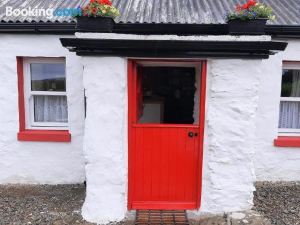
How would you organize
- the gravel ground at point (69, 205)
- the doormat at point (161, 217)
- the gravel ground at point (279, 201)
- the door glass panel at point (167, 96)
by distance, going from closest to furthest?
the doormat at point (161, 217) < the gravel ground at point (69, 205) < the gravel ground at point (279, 201) < the door glass panel at point (167, 96)

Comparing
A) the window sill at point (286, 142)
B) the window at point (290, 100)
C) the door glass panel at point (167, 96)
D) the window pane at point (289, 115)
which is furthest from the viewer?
the window pane at point (289, 115)

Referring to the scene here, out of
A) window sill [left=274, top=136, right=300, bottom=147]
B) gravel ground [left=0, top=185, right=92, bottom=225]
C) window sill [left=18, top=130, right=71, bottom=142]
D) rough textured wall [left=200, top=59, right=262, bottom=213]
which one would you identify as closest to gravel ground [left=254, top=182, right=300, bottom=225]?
rough textured wall [left=200, top=59, right=262, bottom=213]

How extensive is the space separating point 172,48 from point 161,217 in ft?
8.14

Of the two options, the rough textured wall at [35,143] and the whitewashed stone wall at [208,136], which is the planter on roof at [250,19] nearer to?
the whitewashed stone wall at [208,136]

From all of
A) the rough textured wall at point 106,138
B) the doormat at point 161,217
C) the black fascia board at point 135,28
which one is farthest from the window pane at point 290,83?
the rough textured wall at point 106,138

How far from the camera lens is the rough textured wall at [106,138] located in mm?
4602

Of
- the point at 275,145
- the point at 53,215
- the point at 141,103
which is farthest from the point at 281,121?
the point at 53,215

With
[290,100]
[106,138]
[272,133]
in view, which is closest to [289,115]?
[290,100]

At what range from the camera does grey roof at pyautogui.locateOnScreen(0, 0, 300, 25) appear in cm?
595

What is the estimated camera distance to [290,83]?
6.50 metres

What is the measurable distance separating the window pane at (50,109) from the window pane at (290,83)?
4437 millimetres

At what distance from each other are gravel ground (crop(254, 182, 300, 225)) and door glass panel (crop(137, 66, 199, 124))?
5.99 ft

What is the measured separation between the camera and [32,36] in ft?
19.8

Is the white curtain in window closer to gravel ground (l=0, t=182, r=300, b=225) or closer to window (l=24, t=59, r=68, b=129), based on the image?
gravel ground (l=0, t=182, r=300, b=225)
